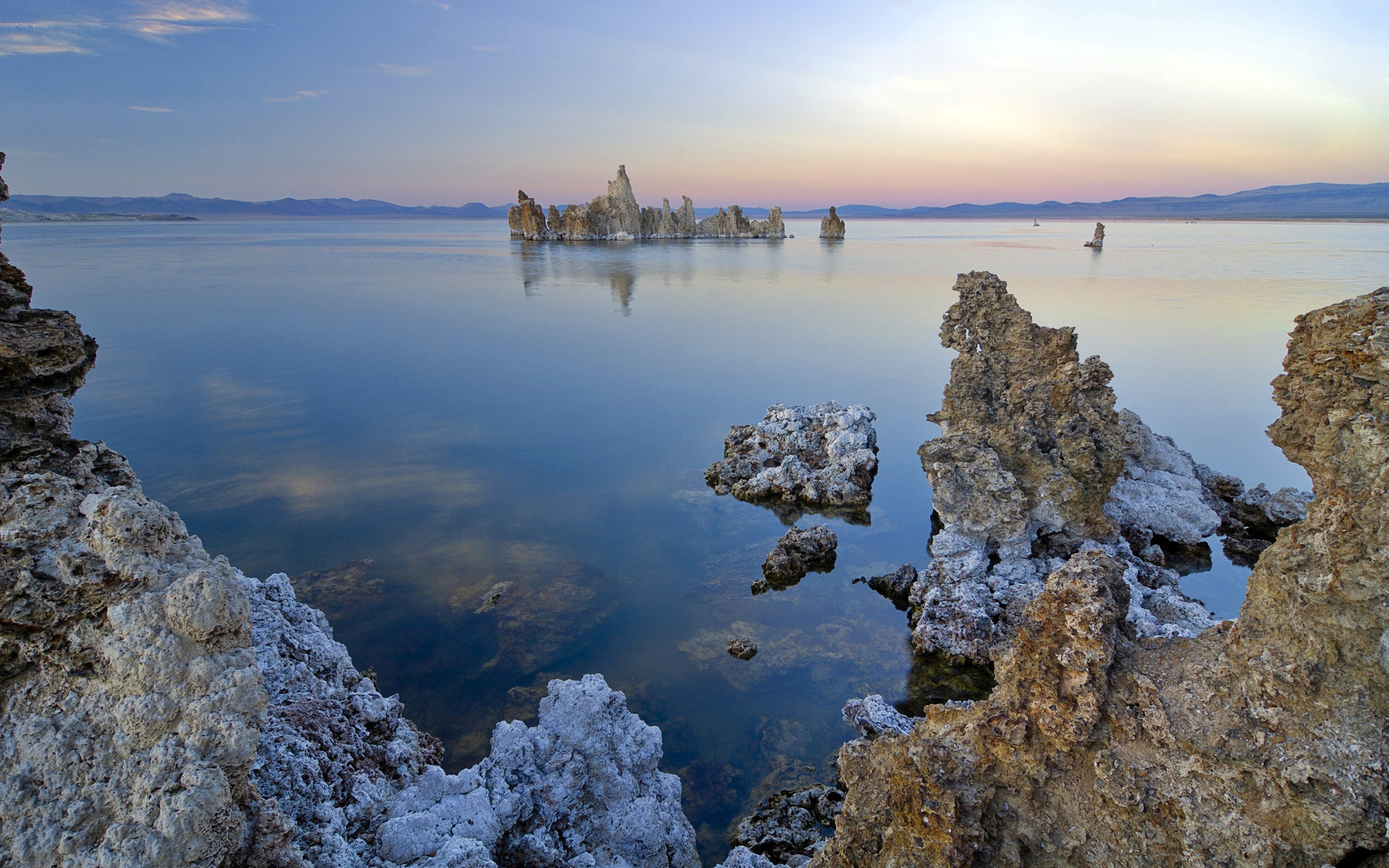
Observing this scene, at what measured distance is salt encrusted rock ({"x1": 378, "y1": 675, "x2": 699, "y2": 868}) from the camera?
13.0 ft

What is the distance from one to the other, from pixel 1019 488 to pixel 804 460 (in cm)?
482

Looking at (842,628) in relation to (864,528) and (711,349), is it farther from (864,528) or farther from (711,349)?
(711,349)

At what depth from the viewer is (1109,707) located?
3494 mm

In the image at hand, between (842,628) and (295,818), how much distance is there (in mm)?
6303

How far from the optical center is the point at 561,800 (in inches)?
183

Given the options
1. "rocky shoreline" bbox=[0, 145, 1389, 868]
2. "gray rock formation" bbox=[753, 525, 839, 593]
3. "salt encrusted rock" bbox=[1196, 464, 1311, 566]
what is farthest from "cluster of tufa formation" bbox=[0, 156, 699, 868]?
"salt encrusted rock" bbox=[1196, 464, 1311, 566]

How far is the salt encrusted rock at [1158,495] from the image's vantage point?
9664 mm

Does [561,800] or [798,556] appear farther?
[798,556]

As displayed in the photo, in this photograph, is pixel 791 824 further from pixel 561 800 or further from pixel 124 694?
pixel 124 694

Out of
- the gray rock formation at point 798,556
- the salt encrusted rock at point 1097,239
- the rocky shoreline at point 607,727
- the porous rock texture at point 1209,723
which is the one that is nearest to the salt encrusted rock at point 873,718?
the rocky shoreline at point 607,727

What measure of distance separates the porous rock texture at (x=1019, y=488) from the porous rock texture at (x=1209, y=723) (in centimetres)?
380

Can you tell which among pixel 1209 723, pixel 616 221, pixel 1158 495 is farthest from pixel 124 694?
pixel 616 221

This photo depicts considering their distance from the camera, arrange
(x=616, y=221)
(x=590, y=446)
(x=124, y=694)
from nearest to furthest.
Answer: (x=124, y=694) < (x=590, y=446) < (x=616, y=221)

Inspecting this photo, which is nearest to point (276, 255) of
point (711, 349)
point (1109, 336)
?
point (711, 349)
